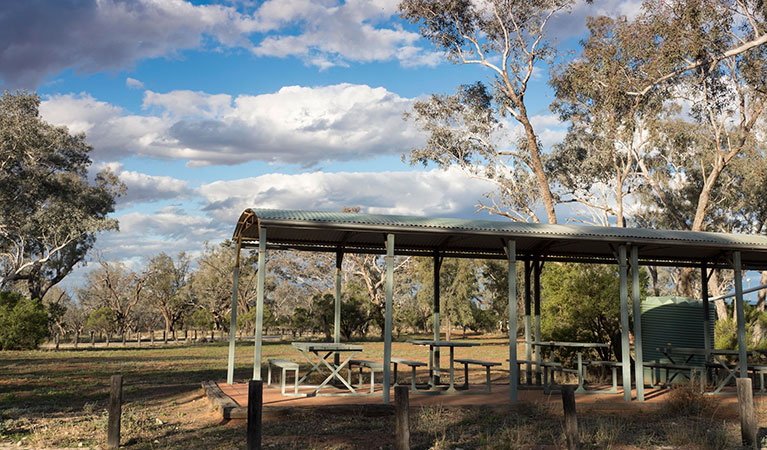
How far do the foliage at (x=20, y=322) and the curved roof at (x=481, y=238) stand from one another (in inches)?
761

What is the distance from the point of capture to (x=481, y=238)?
10695 millimetres

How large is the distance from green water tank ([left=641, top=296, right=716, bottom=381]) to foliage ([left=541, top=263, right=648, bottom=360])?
190 cm

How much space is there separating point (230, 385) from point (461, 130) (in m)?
18.6

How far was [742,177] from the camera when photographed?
3089cm

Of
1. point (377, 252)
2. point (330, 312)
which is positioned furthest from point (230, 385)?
point (330, 312)

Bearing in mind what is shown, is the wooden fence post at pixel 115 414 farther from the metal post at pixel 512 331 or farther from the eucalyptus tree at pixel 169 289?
the eucalyptus tree at pixel 169 289

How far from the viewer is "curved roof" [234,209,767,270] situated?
9.31 metres

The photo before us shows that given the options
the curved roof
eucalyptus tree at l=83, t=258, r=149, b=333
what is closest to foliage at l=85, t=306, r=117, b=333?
eucalyptus tree at l=83, t=258, r=149, b=333

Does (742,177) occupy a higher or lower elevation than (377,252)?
higher

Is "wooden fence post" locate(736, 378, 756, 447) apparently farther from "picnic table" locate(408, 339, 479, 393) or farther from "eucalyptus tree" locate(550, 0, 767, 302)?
"eucalyptus tree" locate(550, 0, 767, 302)

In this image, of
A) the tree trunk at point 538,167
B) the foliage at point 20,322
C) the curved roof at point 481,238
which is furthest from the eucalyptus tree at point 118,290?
the curved roof at point 481,238

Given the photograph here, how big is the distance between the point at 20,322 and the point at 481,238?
23186 mm

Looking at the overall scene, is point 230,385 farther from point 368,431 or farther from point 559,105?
point 559,105

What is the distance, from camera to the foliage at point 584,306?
14.5 metres
